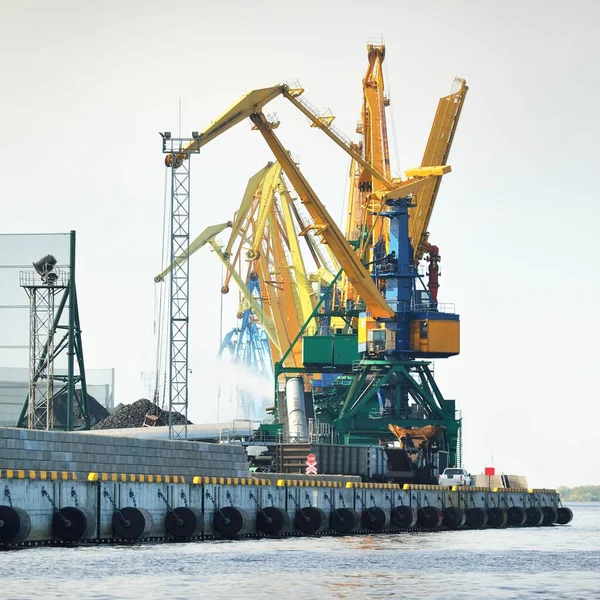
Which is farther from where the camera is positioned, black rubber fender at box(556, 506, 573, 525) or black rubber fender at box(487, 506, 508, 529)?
black rubber fender at box(556, 506, 573, 525)

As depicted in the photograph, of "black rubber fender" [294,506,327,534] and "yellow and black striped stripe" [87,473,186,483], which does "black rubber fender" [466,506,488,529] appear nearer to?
"black rubber fender" [294,506,327,534]

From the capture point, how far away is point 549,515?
355 ft

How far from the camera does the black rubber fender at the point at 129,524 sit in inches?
2392

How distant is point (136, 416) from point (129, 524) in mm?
76363

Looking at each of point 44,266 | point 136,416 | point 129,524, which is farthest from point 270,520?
point 136,416

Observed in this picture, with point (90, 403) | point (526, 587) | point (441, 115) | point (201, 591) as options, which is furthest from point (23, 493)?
point (90, 403)

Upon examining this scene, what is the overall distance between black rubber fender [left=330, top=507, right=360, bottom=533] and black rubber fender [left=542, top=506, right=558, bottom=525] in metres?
33.2

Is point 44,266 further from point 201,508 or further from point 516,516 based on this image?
point 201,508

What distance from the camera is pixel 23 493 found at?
55.6m

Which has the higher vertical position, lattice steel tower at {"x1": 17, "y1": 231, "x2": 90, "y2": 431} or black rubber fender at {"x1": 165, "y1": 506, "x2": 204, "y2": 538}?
lattice steel tower at {"x1": 17, "y1": 231, "x2": 90, "y2": 431}

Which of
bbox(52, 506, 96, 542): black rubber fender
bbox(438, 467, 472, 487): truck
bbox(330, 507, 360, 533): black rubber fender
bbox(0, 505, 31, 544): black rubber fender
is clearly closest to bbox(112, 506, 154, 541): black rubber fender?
bbox(52, 506, 96, 542): black rubber fender

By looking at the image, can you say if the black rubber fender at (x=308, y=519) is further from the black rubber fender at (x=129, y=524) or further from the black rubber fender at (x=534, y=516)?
the black rubber fender at (x=534, y=516)

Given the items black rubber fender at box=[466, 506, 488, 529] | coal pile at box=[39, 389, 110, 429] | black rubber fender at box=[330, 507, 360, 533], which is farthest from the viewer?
coal pile at box=[39, 389, 110, 429]

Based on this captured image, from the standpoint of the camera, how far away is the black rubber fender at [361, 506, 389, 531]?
261 ft
